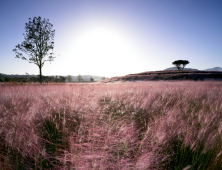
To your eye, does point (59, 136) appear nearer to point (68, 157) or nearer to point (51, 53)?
point (68, 157)

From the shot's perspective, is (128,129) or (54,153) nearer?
(54,153)

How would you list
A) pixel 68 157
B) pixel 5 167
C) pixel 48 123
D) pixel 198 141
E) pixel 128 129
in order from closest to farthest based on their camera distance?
pixel 5 167 → pixel 68 157 → pixel 198 141 → pixel 128 129 → pixel 48 123

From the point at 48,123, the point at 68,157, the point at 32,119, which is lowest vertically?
the point at 68,157

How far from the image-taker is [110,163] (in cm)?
98

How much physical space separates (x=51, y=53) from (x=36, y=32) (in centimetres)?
328

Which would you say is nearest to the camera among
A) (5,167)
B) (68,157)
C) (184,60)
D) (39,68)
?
(5,167)

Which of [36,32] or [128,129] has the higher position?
[36,32]

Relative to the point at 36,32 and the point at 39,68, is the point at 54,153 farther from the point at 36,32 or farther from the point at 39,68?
the point at 36,32

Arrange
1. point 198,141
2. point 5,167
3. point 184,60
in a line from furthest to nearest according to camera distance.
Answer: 1. point 184,60
2. point 198,141
3. point 5,167

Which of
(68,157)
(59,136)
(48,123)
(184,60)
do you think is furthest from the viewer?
(184,60)

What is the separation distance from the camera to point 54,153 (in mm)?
1126

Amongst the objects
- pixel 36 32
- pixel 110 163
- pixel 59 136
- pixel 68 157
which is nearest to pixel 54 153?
Result: pixel 68 157

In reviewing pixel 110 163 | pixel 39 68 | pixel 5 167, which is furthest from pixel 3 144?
pixel 39 68

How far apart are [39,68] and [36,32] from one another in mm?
5258
